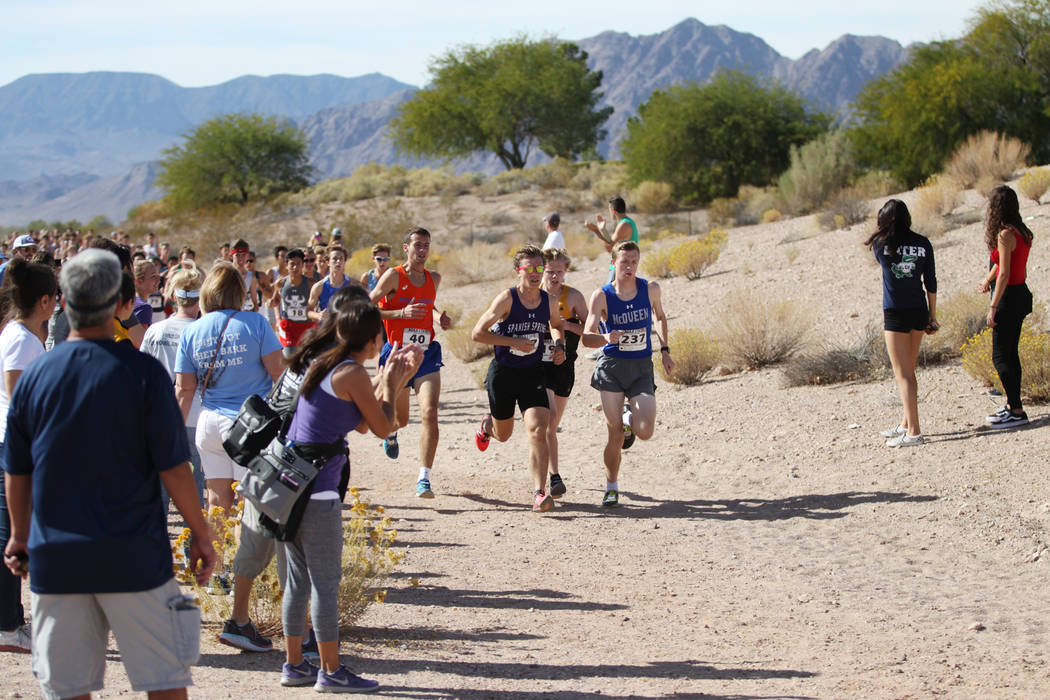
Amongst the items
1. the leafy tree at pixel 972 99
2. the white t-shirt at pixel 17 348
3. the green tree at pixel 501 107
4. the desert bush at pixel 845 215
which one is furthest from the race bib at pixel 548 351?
the green tree at pixel 501 107

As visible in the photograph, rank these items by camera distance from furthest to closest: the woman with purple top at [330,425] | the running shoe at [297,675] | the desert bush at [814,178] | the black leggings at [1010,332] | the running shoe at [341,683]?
the desert bush at [814,178], the black leggings at [1010,332], the running shoe at [297,675], the running shoe at [341,683], the woman with purple top at [330,425]

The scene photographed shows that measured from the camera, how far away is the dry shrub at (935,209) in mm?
17297

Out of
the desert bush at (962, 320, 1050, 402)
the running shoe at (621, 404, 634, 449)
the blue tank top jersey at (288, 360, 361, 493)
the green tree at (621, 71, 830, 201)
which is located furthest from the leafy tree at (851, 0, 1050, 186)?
the blue tank top jersey at (288, 360, 361, 493)

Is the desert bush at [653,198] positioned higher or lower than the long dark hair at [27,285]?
higher

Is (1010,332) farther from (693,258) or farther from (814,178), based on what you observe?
(814,178)

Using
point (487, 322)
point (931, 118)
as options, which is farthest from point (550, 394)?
point (931, 118)

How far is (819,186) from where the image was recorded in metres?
28.6

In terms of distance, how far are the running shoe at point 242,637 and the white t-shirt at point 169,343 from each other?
5.05 ft

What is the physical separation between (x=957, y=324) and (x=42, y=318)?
9406mm

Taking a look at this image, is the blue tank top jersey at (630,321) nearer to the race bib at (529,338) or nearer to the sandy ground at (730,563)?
the race bib at (529,338)

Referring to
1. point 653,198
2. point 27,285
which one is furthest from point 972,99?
point 27,285

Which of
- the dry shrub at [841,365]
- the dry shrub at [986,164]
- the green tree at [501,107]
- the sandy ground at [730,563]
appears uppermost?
the green tree at [501,107]

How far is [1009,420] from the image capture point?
8953 millimetres

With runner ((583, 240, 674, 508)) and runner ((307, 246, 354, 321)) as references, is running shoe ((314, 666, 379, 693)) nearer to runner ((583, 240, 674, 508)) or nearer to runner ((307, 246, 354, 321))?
runner ((583, 240, 674, 508))
